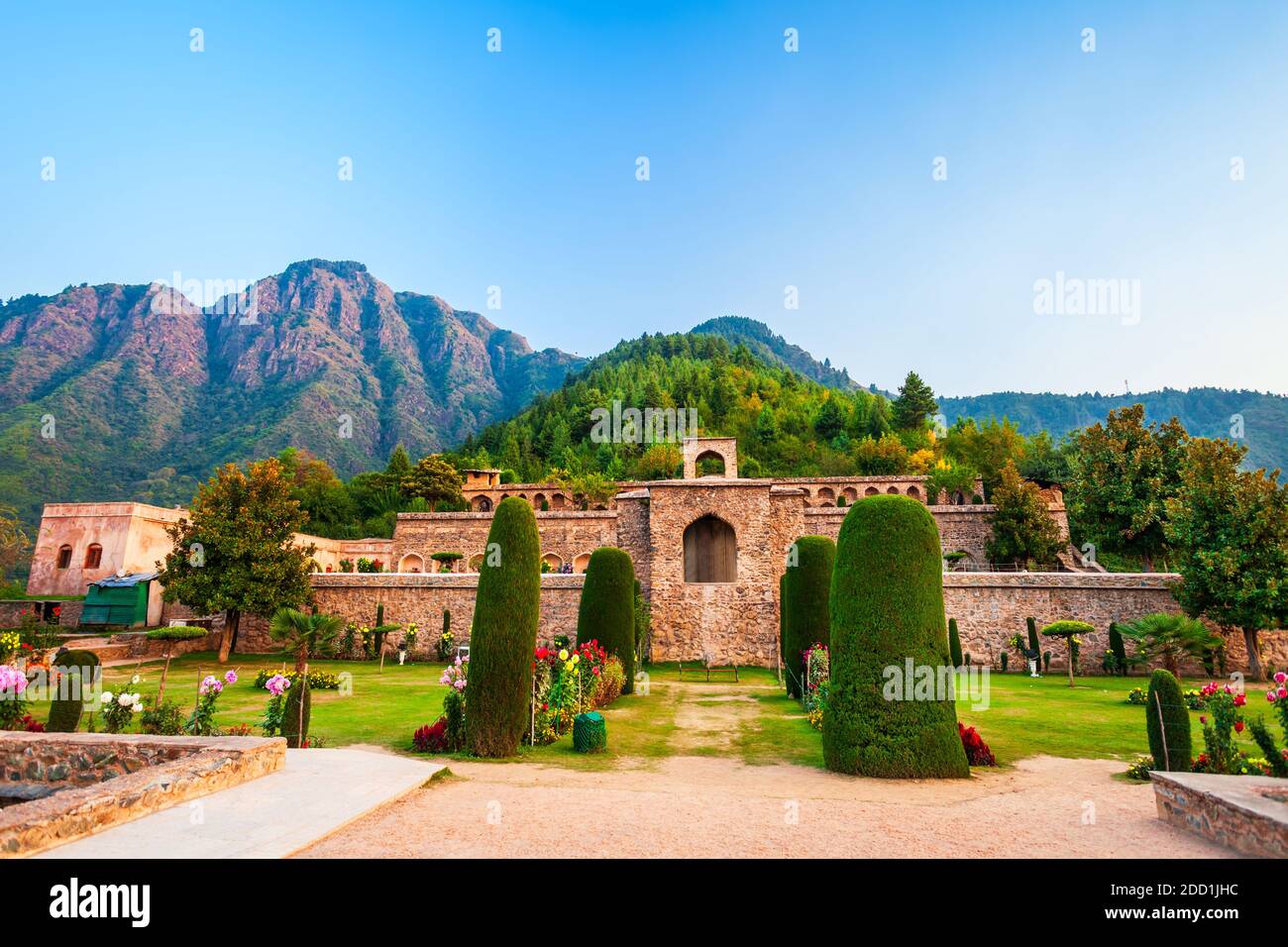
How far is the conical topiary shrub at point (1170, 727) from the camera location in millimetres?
8797

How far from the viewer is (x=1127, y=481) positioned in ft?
96.8

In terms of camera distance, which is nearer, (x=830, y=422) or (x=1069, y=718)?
(x=1069, y=718)

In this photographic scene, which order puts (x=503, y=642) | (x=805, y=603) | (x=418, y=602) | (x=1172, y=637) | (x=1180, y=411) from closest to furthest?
(x=503, y=642)
(x=805, y=603)
(x=1172, y=637)
(x=418, y=602)
(x=1180, y=411)

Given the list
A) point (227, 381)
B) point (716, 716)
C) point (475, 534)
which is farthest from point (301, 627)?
point (227, 381)

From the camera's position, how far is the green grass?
1110 centimetres

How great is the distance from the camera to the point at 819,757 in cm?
1069

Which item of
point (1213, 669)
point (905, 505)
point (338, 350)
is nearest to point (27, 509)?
point (905, 505)

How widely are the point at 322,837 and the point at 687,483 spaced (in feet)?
67.2

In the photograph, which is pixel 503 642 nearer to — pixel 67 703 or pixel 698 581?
pixel 67 703

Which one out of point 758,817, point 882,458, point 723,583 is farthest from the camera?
point 882,458

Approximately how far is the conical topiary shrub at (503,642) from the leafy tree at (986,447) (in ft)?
158

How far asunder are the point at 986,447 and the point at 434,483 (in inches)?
1874
